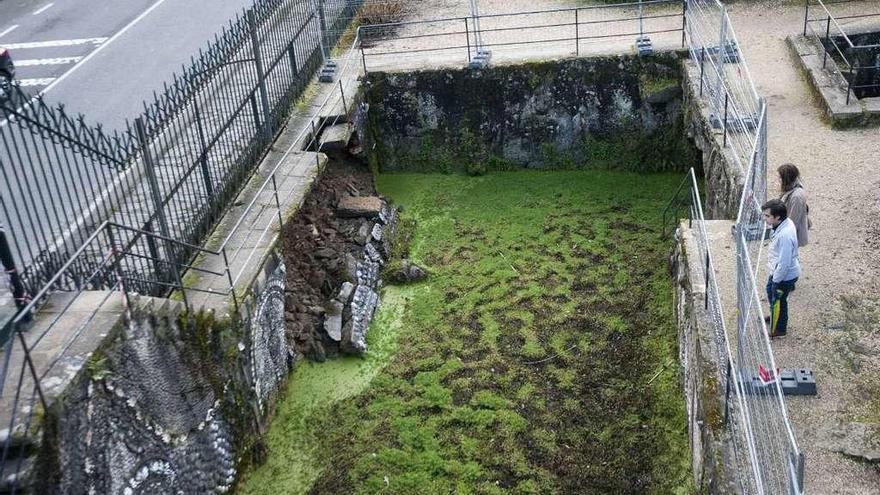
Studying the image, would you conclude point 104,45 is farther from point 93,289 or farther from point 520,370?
point 520,370

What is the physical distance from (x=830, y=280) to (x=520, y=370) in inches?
140

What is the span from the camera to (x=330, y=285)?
12.3 meters

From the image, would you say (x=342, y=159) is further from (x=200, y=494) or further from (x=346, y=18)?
(x=200, y=494)

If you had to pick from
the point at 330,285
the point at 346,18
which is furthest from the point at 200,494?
the point at 346,18

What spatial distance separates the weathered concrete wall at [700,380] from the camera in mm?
7609

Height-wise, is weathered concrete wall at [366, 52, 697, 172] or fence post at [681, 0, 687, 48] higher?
fence post at [681, 0, 687, 48]

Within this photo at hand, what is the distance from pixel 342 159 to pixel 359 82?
5.10 feet

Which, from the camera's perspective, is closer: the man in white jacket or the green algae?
the man in white jacket

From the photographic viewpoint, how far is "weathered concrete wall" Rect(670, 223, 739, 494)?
761 cm

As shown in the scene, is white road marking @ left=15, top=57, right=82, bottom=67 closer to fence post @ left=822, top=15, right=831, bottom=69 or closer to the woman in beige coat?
fence post @ left=822, top=15, right=831, bottom=69

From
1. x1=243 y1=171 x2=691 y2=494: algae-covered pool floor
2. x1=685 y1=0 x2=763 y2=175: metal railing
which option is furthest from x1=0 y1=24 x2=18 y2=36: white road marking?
x1=685 y1=0 x2=763 y2=175: metal railing

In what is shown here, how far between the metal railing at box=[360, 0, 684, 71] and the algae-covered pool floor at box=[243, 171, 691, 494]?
2.48 meters

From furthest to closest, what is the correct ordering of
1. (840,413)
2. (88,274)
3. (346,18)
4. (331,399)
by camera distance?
1. (346,18)
2. (331,399)
3. (88,274)
4. (840,413)

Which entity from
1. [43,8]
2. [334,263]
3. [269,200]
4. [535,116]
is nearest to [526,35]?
[535,116]
